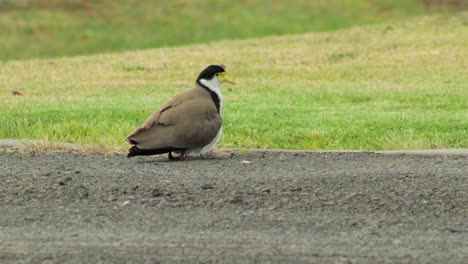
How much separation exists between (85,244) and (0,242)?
A: 0.51 meters

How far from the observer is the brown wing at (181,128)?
9.37 meters

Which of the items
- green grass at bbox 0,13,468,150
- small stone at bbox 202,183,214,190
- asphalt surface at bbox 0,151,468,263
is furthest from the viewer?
green grass at bbox 0,13,468,150

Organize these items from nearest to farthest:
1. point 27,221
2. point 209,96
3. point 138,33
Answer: point 27,221 < point 209,96 < point 138,33

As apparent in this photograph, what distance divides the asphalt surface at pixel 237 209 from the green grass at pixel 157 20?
87.3 ft

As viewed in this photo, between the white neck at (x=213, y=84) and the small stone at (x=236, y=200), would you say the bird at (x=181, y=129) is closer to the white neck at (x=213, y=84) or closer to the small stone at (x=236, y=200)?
the white neck at (x=213, y=84)

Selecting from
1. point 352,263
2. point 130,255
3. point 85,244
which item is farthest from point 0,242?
point 352,263

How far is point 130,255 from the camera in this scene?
18.8ft

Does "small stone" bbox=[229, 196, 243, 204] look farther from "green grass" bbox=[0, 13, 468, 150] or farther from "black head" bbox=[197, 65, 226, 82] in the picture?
"green grass" bbox=[0, 13, 468, 150]

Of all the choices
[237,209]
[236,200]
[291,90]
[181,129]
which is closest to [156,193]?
[236,200]

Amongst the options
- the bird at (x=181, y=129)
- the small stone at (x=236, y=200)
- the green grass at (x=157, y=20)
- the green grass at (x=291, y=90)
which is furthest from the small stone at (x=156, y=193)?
the green grass at (x=157, y=20)

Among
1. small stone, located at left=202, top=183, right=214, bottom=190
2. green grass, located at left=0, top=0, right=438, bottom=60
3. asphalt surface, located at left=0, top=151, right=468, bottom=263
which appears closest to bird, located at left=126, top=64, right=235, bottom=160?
asphalt surface, located at left=0, top=151, right=468, bottom=263

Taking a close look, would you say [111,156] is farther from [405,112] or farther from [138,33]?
[138,33]

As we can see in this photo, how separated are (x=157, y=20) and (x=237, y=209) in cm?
3557

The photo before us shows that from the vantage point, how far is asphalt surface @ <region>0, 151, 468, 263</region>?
5.83 m
